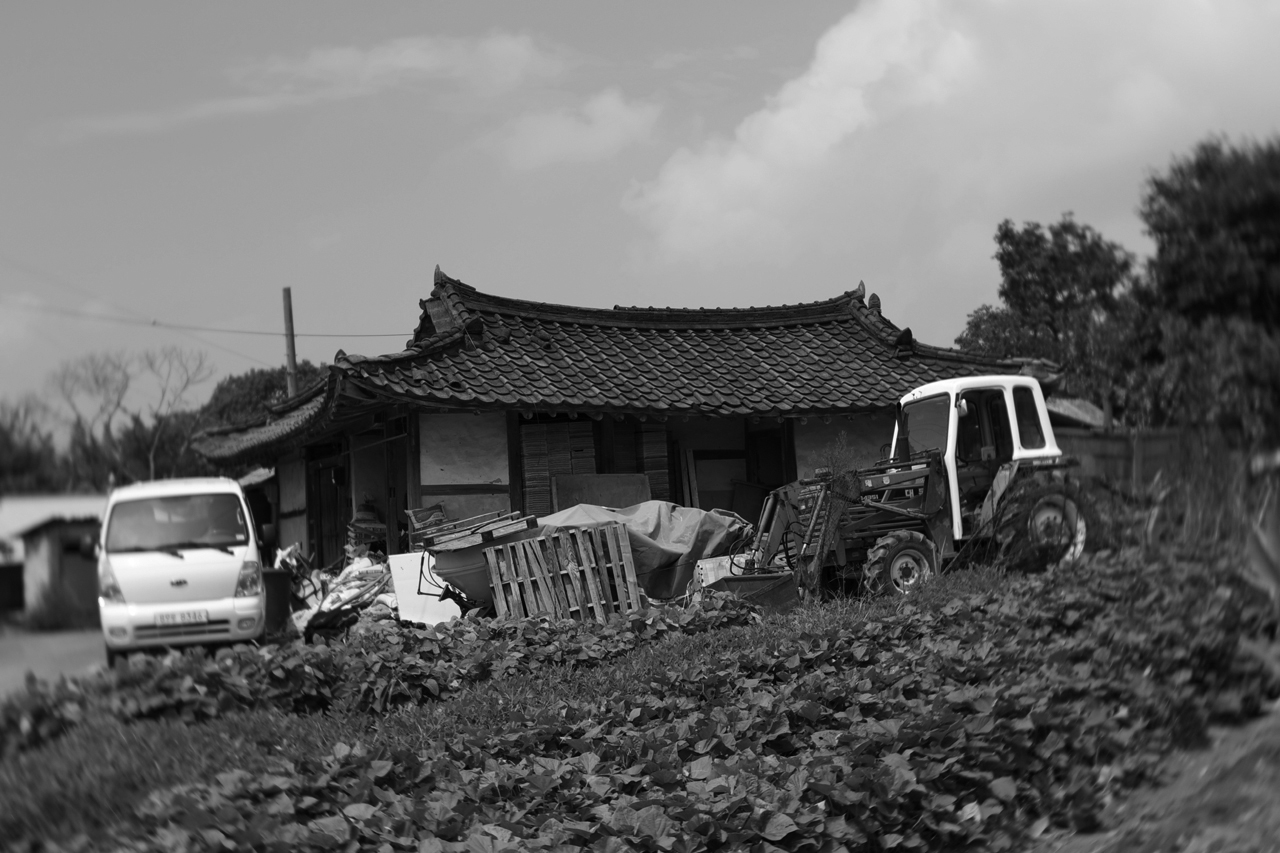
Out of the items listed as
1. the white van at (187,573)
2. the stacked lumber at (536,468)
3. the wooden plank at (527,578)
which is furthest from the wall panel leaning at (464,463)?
the white van at (187,573)

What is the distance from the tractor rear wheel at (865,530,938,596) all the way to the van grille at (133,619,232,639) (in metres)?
5.99

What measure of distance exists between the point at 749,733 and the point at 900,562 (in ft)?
17.9

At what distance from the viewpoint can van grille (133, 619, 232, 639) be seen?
9.21m

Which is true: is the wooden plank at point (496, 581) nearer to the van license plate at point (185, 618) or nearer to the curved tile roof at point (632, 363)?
the curved tile roof at point (632, 363)

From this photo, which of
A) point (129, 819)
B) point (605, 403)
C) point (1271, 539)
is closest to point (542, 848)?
point (129, 819)

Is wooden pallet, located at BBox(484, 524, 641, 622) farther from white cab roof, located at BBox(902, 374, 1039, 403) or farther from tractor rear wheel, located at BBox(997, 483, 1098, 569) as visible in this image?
tractor rear wheel, located at BBox(997, 483, 1098, 569)

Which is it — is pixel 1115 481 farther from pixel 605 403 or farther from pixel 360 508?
pixel 360 508

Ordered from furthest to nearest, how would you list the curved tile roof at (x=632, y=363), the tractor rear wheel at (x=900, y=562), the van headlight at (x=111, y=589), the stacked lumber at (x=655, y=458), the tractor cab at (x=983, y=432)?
the stacked lumber at (x=655, y=458)
the curved tile roof at (x=632, y=363)
the tractor cab at (x=983, y=432)
the tractor rear wheel at (x=900, y=562)
the van headlight at (x=111, y=589)

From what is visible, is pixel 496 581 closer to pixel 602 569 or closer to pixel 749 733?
pixel 602 569

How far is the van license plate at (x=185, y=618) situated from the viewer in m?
9.46

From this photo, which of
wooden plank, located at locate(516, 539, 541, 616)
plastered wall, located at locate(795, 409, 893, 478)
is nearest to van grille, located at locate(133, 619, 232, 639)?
wooden plank, located at locate(516, 539, 541, 616)

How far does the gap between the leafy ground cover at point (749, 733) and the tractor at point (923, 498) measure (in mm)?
2854

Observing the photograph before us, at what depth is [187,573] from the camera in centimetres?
962

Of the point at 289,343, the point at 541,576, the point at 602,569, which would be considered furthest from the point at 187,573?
the point at 289,343
